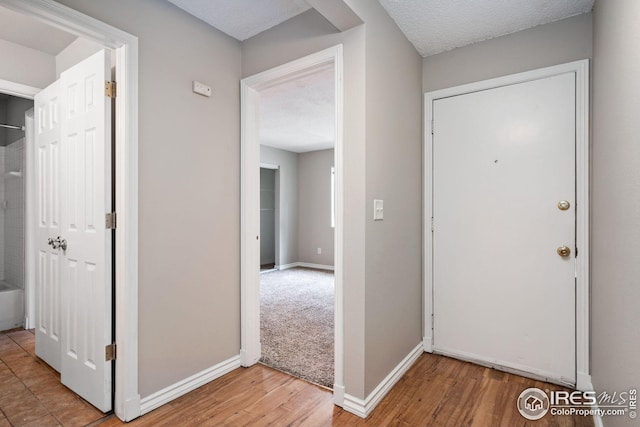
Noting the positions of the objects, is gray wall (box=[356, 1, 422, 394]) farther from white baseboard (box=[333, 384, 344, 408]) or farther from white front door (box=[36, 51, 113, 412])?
white front door (box=[36, 51, 113, 412])

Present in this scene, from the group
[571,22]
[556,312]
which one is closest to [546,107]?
[571,22]

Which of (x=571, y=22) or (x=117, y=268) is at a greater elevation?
(x=571, y=22)

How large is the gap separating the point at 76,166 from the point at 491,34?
306 centimetres

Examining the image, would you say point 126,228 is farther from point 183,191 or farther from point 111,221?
point 183,191

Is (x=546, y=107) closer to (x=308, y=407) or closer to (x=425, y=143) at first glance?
(x=425, y=143)

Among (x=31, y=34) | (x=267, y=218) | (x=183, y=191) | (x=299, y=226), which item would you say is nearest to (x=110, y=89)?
(x=183, y=191)

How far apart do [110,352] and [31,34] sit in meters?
2.46

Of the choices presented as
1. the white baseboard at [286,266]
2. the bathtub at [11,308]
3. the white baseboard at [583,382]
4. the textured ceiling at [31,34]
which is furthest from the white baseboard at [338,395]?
the white baseboard at [286,266]

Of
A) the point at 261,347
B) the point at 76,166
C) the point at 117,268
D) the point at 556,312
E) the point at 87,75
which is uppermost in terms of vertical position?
the point at 87,75

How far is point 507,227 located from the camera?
2.35 metres

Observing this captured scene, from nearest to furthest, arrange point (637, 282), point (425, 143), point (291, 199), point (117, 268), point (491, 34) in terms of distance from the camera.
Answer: point (637, 282), point (117, 268), point (491, 34), point (425, 143), point (291, 199)

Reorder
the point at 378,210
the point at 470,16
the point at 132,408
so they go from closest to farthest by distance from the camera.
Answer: the point at 132,408 < the point at 378,210 < the point at 470,16

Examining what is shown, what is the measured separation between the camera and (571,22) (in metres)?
2.11

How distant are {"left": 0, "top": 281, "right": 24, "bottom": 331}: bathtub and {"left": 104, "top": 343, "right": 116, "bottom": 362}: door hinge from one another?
2339mm
